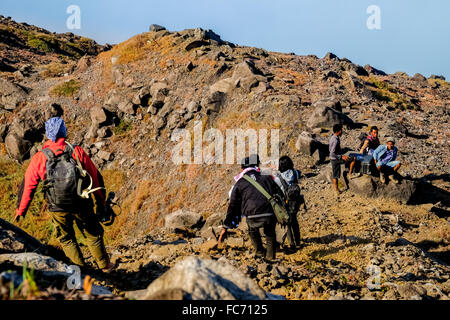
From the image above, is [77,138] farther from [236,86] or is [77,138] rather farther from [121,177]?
[236,86]

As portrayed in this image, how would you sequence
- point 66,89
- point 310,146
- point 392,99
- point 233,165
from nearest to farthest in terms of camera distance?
1. point 310,146
2. point 233,165
3. point 392,99
4. point 66,89

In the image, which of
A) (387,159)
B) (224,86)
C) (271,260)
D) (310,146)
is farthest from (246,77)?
(271,260)

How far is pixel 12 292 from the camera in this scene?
2156mm

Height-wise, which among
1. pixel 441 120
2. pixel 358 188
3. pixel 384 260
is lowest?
pixel 384 260

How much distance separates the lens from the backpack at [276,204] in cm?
597

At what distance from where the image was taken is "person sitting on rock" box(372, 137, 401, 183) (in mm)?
10641

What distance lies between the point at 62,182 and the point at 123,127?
16573 mm

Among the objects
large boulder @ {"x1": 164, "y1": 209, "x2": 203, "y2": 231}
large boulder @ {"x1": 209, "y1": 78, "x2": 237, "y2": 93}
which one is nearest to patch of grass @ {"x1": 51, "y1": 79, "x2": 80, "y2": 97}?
large boulder @ {"x1": 209, "y1": 78, "x2": 237, "y2": 93}

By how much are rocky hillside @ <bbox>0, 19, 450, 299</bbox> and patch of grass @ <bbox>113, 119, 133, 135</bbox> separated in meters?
0.09

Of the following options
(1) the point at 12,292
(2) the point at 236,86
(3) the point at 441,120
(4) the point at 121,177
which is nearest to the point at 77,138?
(4) the point at 121,177

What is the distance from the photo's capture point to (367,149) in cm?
1152

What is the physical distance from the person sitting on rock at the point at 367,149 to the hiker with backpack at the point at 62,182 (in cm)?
904

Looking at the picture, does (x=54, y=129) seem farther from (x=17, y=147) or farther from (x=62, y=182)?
(x=17, y=147)

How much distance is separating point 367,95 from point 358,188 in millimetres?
13427
